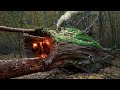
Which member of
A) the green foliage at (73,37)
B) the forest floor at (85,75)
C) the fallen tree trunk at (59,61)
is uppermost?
the green foliage at (73,37)

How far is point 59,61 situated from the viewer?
21.9 ft

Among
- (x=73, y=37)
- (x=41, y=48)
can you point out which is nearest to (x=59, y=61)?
(x=73, y=37)

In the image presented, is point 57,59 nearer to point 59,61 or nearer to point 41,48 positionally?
point 59,61

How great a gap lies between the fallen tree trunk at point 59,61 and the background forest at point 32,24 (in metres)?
5.79

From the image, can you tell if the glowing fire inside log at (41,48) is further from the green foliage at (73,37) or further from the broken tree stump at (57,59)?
the green foliage at (73,37)

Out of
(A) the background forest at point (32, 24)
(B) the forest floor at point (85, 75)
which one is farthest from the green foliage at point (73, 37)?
(A) the background forest at point (32, 24)

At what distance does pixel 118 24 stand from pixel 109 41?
2030 millimetres

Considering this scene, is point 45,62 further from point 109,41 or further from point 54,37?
point 109,41

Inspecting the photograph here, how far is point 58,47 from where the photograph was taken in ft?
21.7

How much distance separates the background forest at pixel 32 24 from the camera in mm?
13984

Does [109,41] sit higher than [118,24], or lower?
lower

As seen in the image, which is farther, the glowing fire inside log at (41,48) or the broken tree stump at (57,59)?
the glowing fire inside log at (41,48)
